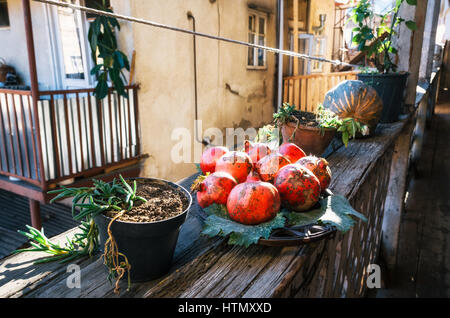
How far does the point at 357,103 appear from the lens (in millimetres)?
2439

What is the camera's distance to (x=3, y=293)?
34.2 inches

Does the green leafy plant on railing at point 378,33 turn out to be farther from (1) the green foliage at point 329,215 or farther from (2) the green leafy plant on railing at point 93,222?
(2) the green leafy plant on railing at point 93,222

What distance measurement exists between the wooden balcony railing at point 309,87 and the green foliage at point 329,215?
22.2ft

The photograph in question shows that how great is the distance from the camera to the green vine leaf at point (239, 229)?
1.00 metres

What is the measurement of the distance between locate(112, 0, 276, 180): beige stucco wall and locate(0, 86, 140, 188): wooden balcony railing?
41 centimetres

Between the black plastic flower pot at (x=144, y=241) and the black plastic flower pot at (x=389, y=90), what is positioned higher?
the black plastic flower pot at (x=389, y=90)

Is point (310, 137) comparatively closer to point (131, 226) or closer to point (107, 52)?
point (131, 226)

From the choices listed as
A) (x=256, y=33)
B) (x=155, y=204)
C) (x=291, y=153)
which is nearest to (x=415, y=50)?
(x=291, y=153)

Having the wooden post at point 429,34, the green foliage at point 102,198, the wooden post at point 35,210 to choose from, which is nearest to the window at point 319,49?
the wooden post at point 429,34

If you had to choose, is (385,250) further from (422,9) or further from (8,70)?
(8,70)

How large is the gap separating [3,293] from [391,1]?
394 cm

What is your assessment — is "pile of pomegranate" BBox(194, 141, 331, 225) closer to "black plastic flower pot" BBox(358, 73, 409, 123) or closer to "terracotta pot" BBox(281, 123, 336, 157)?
"terracotta pot" BBox(281, 123, 336, 157)

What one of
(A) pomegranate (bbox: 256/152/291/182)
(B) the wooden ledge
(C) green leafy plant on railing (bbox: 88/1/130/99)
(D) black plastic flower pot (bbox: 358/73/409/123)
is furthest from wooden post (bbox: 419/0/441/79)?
(B) the wooden ledge

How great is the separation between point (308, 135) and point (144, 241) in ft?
4.31
